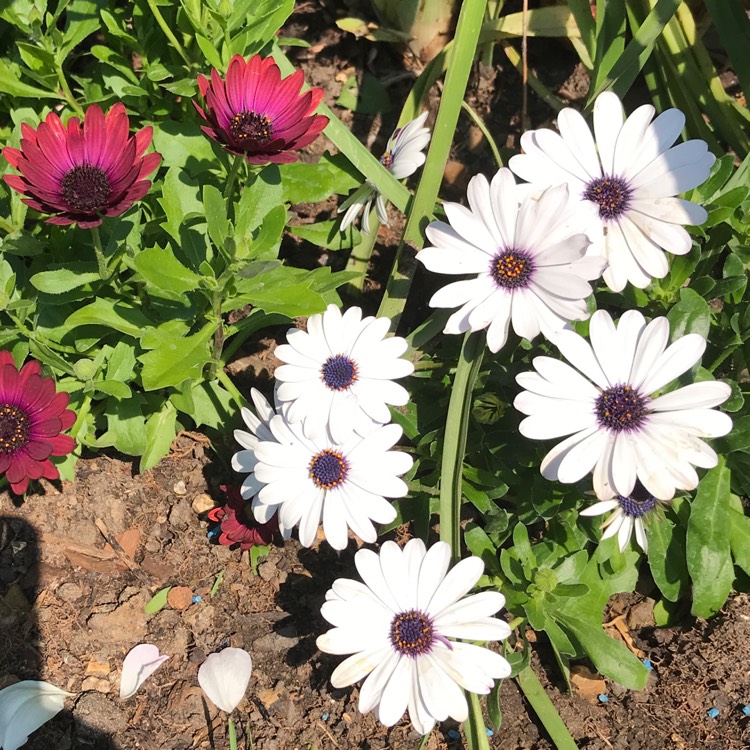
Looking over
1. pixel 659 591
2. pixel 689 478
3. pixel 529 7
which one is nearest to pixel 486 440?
pixel 689 478

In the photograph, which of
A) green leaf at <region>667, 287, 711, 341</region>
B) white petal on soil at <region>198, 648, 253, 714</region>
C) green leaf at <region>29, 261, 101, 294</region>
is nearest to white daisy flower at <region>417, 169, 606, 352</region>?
green leaf at <region>667, 287, 711, 341</region>

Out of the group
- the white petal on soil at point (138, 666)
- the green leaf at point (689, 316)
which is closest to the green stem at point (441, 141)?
the green leaf at point (689, 316)

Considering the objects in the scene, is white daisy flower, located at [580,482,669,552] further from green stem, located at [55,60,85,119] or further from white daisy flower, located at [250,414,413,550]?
green stem, located at [55,60,85,119]

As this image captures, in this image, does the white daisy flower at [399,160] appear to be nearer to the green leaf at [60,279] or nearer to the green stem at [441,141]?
the green stem at [441,141]

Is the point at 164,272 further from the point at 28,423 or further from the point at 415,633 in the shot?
the point at 415,633

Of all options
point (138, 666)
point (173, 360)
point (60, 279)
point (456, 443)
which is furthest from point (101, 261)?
point (138, 666)

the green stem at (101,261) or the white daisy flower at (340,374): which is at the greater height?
the green stem at (101,261)
